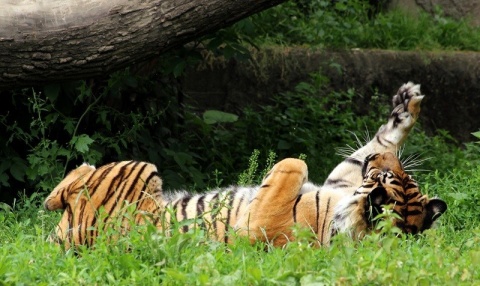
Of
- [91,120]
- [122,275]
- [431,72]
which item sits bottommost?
[431,72]

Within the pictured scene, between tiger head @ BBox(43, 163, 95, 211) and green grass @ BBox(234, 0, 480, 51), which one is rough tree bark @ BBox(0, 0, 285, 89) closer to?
tiger head @ BBox(43, 163, 95, 211)

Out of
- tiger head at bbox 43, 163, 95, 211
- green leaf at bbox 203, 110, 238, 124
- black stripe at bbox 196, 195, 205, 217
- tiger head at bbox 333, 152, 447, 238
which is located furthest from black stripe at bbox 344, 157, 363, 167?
green leaf at bbox 203, 110, 238, 124

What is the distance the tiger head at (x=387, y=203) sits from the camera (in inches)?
194

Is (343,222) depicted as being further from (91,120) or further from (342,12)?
(342,12)

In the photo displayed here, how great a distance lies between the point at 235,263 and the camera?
4.21 meters

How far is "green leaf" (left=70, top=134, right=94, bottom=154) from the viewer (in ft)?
21.7

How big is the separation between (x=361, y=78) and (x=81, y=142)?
3773mm

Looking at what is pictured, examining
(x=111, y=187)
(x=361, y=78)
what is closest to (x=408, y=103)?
(x=111, y=187)

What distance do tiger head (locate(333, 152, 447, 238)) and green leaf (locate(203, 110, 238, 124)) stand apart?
3278 millimetres

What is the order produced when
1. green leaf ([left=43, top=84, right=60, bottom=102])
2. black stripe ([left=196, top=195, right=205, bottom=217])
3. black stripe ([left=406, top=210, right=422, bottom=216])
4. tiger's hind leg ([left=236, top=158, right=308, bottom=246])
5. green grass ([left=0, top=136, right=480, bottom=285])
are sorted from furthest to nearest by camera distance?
green leaf ([left=43, top=84, right=60, bottom=102]) < black stripe ([left=196, top=195, right=205, bottom=217]) < tiger's hind leg ([left=236, top=158, right=308, bottom=246]) < black stripe ([left=406, top=210, right=422, bottom=216]) < green grass ([left=0, top=136, right=480, bottom=285])

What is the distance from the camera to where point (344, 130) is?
8812 millimetres

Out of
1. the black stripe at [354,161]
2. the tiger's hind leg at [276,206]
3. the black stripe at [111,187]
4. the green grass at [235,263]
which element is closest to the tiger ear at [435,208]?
the green grass at [235,263]

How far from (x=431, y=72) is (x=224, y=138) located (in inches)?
97.4

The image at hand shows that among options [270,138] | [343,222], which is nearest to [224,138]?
[270,138]
